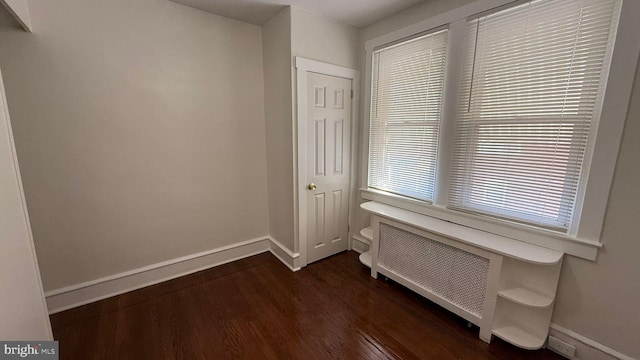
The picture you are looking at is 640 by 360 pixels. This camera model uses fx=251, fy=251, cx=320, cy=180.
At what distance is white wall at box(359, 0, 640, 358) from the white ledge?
21 centimetres

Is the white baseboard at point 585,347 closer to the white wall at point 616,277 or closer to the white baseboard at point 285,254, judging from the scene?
the white wall at point 616,277

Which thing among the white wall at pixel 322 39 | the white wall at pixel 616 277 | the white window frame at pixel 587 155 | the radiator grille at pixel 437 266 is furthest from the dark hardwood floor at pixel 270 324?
the white wall at pixel 322 39

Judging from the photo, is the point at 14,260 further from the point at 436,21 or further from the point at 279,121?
the point at 436,21

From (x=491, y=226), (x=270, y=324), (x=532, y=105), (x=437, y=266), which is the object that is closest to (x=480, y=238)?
(x=491, y=226)

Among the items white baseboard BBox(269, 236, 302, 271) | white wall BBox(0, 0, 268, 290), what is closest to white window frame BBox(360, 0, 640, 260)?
white baseboard BBox(269, 236, 302, 271)

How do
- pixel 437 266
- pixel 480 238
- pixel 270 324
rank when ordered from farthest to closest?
pixel 437 266 → pixel 270 324 → pixel 480 238

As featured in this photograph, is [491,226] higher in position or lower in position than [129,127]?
lower

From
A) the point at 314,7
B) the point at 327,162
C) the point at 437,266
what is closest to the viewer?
the point at 437,266

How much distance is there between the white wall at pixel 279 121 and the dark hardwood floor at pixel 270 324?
66cm

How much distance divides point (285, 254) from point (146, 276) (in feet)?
4.32

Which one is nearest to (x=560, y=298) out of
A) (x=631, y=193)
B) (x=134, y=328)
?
(x=631, y=193)

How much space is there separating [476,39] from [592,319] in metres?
2.02

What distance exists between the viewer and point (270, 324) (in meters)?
1.92

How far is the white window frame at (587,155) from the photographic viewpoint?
134cm
